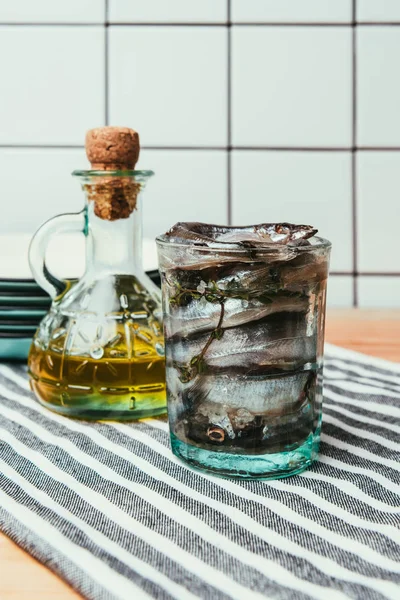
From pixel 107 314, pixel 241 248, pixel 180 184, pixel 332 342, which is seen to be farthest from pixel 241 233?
pixel 180 184

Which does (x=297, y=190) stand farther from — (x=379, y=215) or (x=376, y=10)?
(x=376, y=10)

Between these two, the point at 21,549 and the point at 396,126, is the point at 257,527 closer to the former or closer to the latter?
the point at 21,549

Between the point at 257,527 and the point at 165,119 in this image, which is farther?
the point at 165,119

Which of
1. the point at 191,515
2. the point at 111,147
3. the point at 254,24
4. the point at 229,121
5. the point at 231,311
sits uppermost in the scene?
the point at 254,24

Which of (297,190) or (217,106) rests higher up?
(217,106)

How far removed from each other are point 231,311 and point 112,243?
0.54 feet

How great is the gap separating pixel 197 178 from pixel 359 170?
A: 0.82 ft

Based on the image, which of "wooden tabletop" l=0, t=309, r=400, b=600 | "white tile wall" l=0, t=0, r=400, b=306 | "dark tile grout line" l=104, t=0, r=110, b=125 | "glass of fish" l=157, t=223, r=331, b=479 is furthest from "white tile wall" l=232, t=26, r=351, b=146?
"glass of fish" l=157, t=223, r=331, b=479

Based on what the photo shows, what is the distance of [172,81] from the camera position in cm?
113

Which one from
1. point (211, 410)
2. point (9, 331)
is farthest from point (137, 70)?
point (211, 410)

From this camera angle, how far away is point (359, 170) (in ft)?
3.74

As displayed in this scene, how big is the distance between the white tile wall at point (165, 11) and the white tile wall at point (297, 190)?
21cm

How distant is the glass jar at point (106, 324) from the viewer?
52cm

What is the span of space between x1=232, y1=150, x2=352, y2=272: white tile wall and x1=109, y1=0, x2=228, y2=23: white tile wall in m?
0.21
